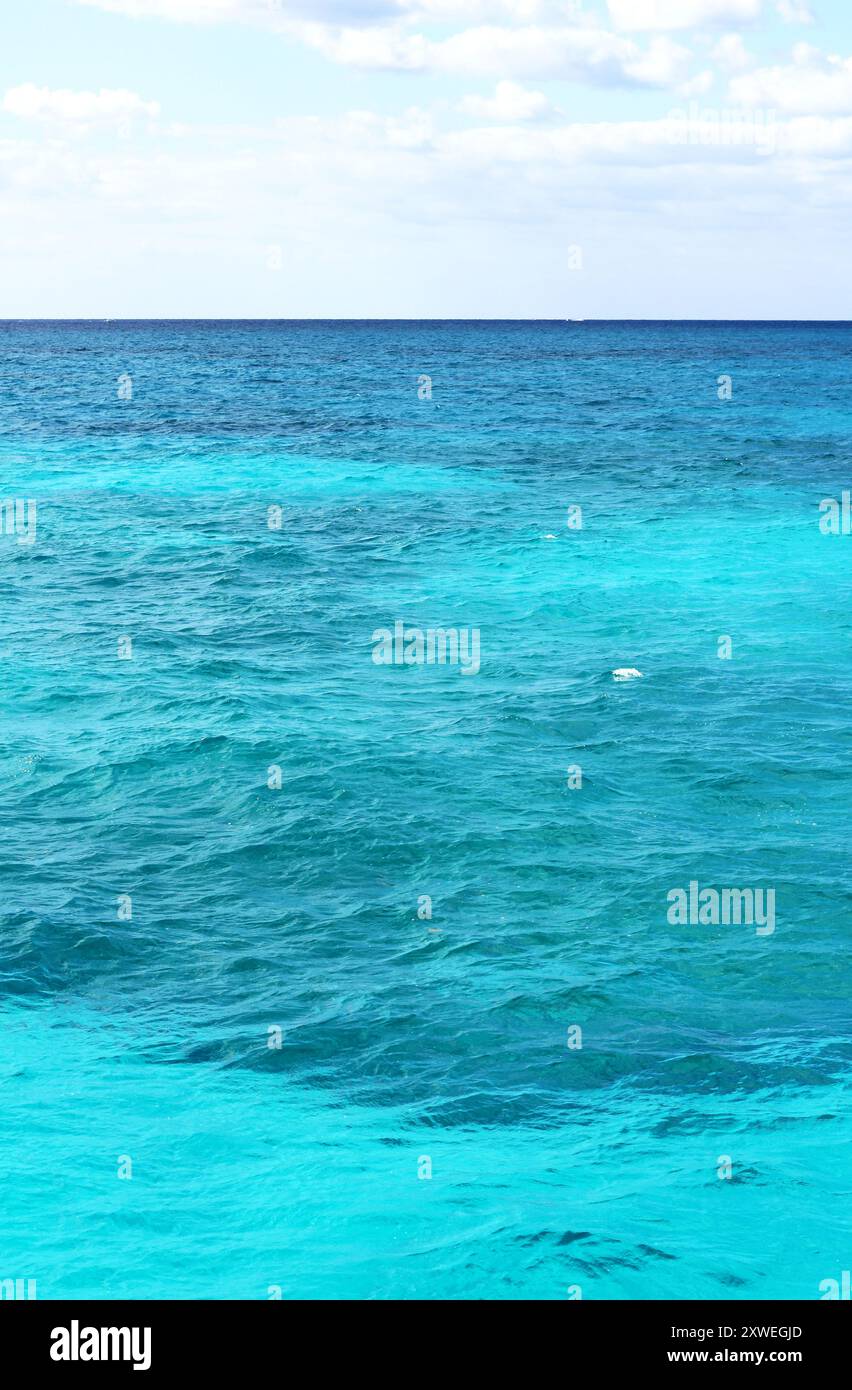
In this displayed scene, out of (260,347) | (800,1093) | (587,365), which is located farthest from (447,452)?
(260,347)

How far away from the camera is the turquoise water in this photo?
37.0 ft

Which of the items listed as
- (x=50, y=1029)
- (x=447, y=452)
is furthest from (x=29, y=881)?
(x=447, y=452)

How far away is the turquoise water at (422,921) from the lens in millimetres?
11273

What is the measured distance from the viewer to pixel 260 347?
152625 millimetres

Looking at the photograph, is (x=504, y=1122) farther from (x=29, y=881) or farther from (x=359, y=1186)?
(x=29, y=881)

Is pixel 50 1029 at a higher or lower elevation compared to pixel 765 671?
lower

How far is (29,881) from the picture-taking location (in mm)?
17141

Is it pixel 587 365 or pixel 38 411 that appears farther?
pixel 587 365

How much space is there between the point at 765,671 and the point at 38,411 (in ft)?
190

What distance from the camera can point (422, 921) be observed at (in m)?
16.3

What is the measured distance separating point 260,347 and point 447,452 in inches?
4059
